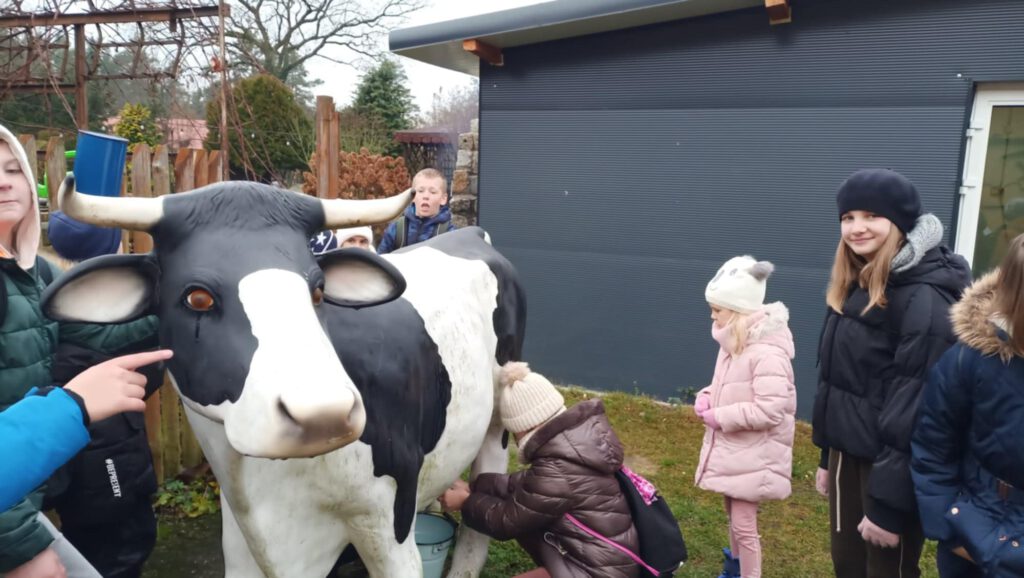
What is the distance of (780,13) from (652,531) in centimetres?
423

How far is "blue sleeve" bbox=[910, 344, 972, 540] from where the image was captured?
6.57 feet

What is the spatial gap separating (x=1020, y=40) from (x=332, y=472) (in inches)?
205

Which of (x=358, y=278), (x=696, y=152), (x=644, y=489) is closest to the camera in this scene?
(x=358, y=278)

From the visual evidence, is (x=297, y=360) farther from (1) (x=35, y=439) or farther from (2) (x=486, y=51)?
(2) (x=486, y=51)

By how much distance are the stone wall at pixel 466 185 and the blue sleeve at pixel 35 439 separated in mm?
5941

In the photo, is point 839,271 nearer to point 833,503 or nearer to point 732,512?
point 833,503

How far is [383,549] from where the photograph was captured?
2086mm

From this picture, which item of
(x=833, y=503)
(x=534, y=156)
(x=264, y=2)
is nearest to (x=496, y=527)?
(x=833, y=503)

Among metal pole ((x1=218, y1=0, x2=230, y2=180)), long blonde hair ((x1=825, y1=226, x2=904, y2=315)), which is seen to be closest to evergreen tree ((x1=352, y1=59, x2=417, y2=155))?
metal pole ((x1=218, y1=0, x2=230, y2=180))

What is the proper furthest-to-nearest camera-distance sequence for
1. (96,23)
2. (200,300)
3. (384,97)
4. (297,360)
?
1. (384,97)
2. (96,23)
3. (200,300)
4. (297,360)

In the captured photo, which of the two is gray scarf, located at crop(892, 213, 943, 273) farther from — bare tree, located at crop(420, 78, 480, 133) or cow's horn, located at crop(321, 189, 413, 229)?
bare tree, located at crop(420, 78, 480, 133)

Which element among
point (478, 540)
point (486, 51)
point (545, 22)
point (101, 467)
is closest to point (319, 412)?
point (101, 467)

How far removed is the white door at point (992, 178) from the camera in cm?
486

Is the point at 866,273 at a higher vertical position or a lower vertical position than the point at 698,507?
higher
